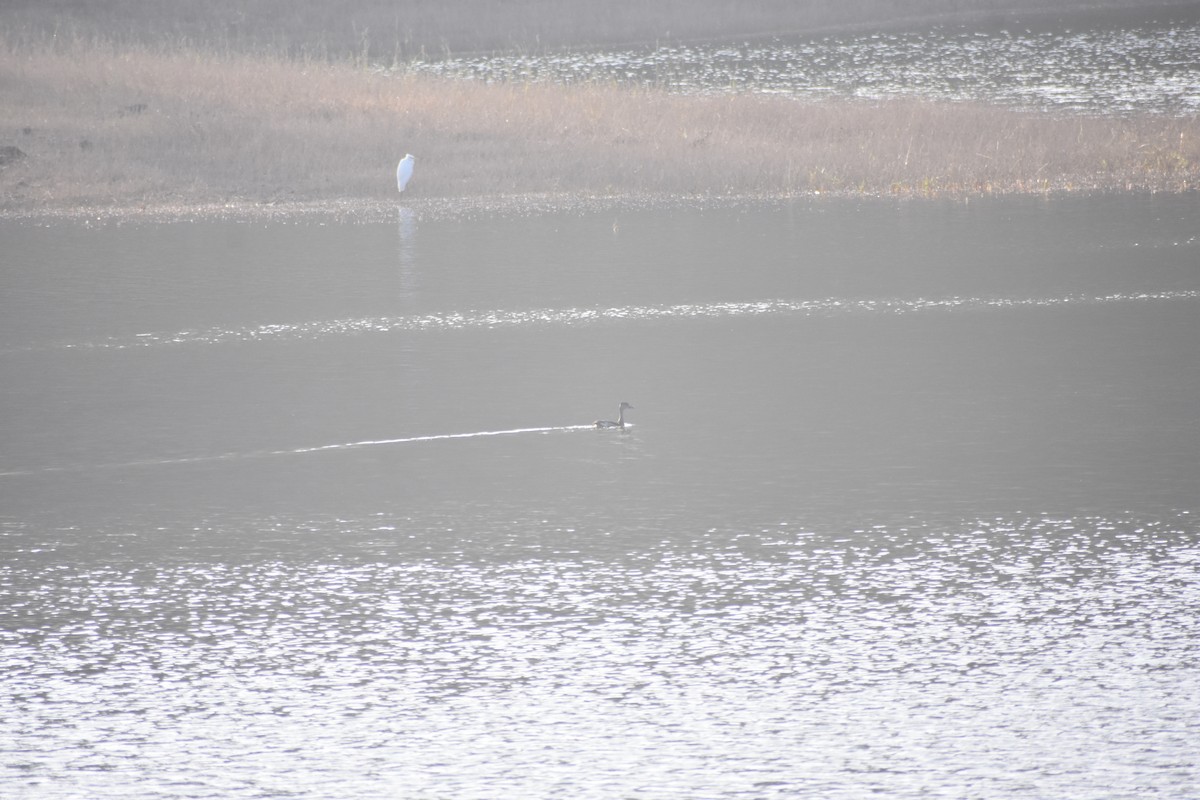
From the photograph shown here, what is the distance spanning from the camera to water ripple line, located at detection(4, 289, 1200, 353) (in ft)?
42.6

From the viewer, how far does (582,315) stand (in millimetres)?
13672

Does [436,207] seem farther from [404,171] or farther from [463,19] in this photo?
[463,19]

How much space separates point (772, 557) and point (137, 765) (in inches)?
126

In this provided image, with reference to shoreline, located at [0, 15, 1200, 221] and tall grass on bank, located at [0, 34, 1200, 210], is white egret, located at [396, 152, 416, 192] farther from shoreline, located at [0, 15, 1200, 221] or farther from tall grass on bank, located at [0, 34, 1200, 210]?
tall grass on bank, located at [0, 34, 1200, 210]

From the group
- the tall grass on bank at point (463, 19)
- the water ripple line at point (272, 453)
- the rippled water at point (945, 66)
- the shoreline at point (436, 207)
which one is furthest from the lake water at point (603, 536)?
the tall grass on bank at point (463, 19)

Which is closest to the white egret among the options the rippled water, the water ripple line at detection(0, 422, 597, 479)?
the rippled water

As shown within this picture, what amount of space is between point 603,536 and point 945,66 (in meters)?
29.5

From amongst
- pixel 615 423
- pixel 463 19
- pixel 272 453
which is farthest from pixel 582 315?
pixel 463 19

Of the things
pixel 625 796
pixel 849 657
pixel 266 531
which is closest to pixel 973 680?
pixel 849 657

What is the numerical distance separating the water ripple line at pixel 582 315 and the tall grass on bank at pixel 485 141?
6942 mm

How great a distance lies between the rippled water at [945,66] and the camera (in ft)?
102

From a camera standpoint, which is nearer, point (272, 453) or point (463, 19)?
point (272, 453)

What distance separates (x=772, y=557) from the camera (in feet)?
24.8

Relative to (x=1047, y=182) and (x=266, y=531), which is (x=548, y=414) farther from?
(x=1047, y=182)
